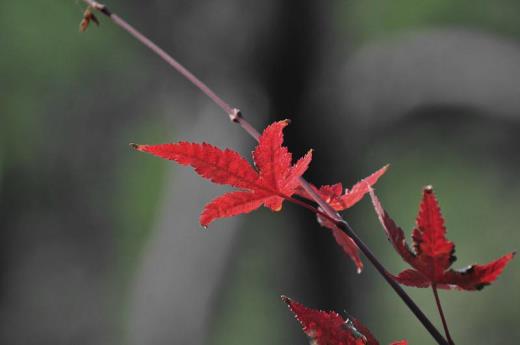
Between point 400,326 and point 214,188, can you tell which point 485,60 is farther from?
point 400,326

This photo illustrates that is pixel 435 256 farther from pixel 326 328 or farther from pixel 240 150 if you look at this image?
pixel 240 150

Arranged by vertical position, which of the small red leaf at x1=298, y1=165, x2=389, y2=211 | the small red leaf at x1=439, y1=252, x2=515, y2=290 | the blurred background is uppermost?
the blurred background

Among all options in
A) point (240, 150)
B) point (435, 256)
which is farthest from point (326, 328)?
point (240, 150)

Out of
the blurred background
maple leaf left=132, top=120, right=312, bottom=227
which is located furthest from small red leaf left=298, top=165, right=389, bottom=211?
the blurred background

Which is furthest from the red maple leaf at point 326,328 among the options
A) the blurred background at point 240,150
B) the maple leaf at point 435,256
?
the blurred background at point 240,150

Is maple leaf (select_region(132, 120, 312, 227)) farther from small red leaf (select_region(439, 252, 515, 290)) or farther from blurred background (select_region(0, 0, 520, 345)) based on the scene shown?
blurred background (select_region(0, 0, 520, 345))

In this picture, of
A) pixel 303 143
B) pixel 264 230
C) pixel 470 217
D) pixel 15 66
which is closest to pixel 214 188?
pixel 303 143

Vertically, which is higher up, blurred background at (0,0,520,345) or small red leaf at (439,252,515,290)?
blurred background at (0,0,520,345)
